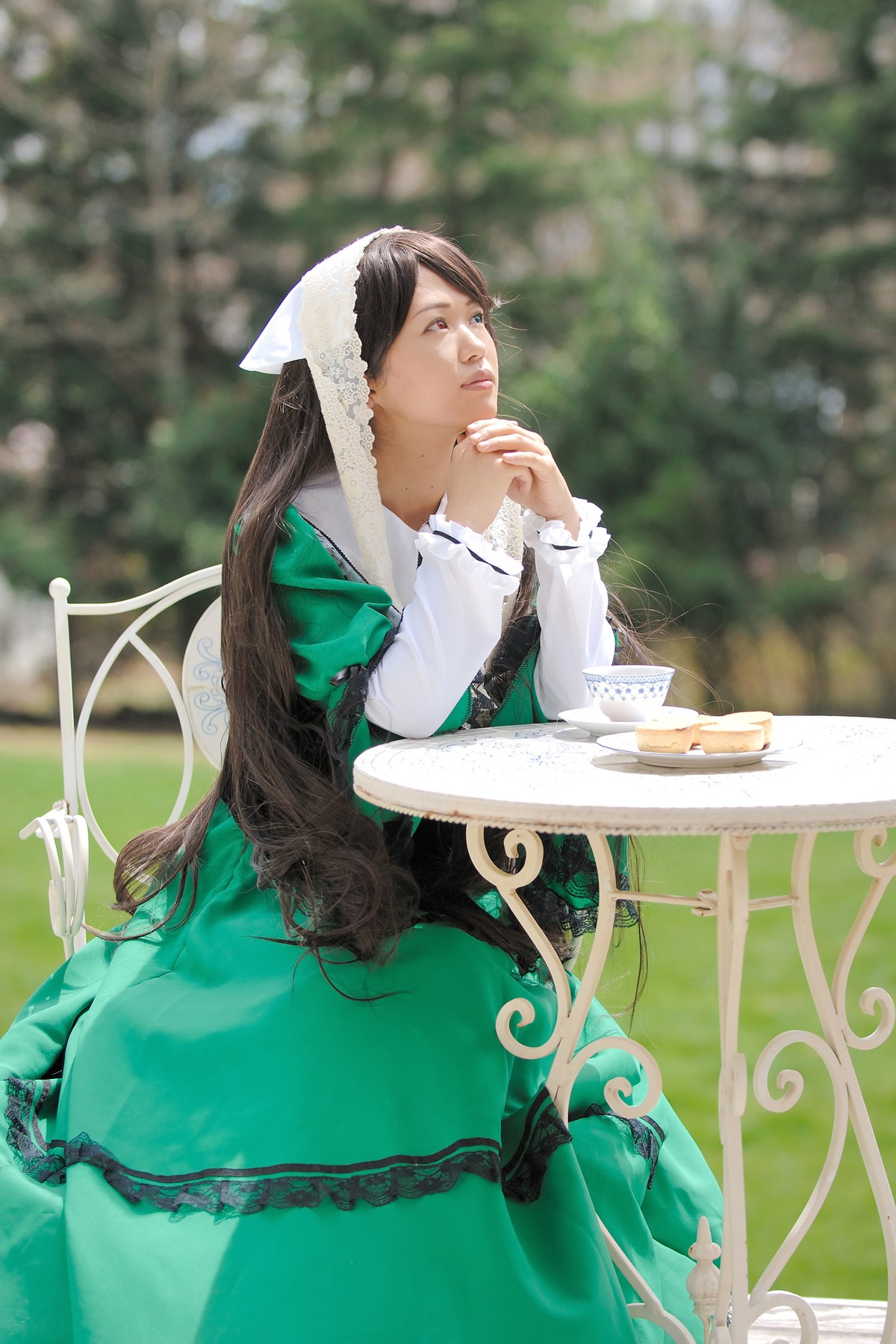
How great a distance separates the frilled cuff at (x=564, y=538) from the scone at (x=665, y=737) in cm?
47

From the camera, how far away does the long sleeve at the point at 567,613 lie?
5.64 ft

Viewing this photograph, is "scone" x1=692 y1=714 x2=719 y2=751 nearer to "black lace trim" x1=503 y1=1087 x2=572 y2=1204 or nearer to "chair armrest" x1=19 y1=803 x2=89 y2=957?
"black lace trim" x1=503 y1=1087 x2=572 y2=1204

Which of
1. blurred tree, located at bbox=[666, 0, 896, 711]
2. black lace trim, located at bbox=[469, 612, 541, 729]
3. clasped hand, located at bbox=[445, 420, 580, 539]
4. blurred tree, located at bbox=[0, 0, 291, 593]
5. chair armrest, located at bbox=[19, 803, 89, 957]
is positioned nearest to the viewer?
clasped hand, located at bbox=[445, 420, 580, 539]

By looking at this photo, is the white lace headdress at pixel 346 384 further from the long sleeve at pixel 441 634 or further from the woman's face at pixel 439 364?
the long sleeve at pixel 441 634

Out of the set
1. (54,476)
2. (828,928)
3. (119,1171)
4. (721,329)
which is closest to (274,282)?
(54,476)

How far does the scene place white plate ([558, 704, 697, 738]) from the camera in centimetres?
145

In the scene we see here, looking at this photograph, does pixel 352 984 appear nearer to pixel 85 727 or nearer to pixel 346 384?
pixel 346 384

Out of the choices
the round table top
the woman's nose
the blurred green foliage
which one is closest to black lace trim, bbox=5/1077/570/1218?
the round table top

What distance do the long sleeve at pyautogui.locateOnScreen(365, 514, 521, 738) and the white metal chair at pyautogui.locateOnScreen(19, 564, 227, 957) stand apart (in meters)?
0.53

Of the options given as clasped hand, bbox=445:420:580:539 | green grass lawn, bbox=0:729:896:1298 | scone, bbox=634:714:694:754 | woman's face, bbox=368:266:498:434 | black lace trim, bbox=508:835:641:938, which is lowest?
green grass lawn, bbox=0:729:896:1298

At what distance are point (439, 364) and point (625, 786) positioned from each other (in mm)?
737

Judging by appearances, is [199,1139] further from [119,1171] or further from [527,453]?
[527,453]

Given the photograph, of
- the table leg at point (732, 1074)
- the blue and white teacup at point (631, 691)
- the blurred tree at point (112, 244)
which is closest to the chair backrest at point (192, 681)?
the blue and white teacup at point (631, 691)

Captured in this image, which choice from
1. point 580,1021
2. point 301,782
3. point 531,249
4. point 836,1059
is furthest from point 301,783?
point 531,249
